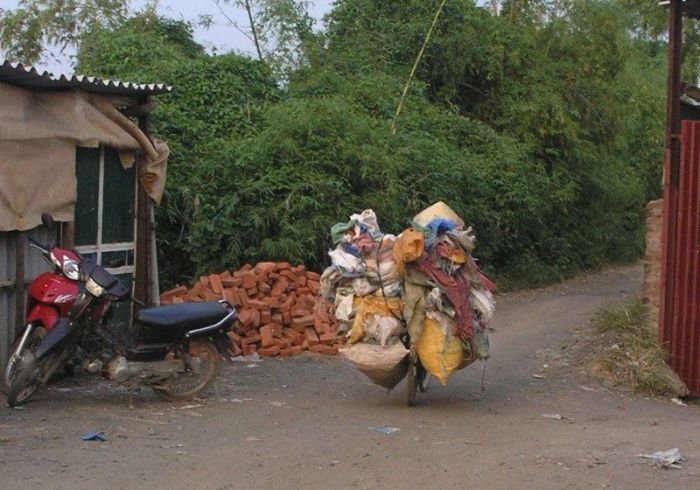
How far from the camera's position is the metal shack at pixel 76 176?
9133 millimetres

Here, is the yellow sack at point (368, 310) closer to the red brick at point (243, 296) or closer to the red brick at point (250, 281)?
the red brick at point (243, 296)

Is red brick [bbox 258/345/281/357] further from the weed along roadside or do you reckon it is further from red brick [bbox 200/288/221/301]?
the weed along roadside

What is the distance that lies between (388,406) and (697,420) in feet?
9.16

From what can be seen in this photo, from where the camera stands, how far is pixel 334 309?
30.7 feet

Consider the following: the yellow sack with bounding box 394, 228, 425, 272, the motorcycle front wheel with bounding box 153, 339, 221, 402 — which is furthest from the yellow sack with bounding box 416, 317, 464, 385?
the motorcycle front wheel with bounding box 153, 339, 221, 402

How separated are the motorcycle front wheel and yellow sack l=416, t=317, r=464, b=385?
185 centimetres

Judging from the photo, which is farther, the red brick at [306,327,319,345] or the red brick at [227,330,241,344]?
the red brick at [306,327,319,345]

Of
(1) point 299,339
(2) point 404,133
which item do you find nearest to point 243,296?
(1) point 299,339

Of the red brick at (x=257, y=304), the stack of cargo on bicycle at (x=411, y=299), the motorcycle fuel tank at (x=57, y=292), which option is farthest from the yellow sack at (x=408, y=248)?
the red brick at (x=257, y=304)

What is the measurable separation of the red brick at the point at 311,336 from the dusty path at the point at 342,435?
0.31 m

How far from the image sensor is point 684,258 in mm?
10555

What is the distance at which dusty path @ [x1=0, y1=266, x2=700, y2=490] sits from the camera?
6777mm

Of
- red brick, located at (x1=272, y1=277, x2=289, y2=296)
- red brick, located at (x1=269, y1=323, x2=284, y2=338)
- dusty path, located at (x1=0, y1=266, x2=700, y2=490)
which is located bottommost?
Answer: dusty path, located at (x1=0, y1=266, x2=700, y2=490)

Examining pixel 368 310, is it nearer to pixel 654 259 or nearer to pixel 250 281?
pixel 250 281
